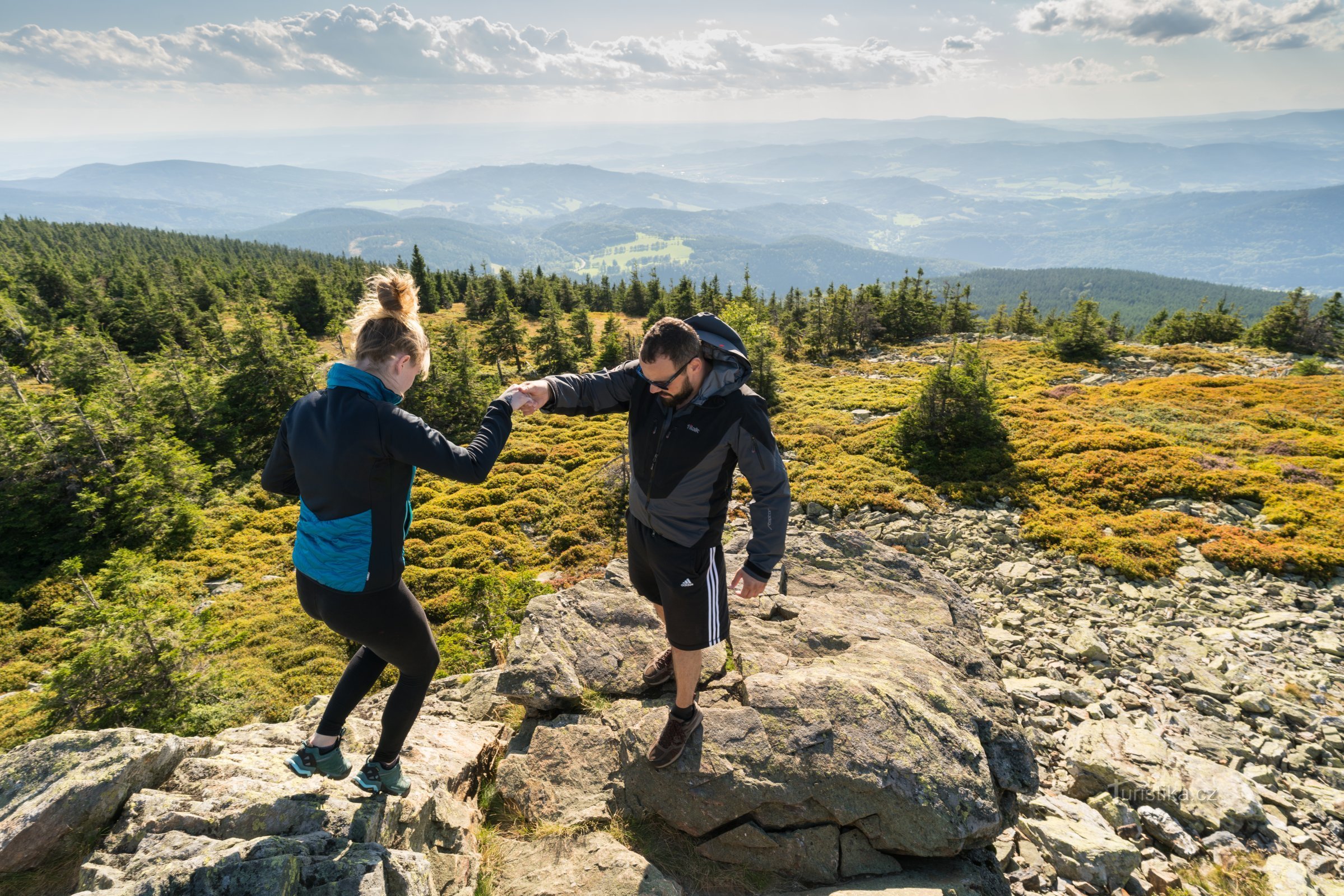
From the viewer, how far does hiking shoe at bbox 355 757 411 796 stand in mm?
4027

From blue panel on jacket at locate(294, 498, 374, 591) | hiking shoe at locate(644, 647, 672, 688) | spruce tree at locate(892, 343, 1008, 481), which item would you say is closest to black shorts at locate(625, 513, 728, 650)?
hiking shoe at locate(644, 647, 672, 688)

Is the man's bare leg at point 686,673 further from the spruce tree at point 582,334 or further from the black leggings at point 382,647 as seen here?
the spruce tree at point 582,334

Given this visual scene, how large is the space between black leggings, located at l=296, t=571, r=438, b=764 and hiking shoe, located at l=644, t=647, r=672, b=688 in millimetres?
2480

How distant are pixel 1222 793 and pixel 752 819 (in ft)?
17.3

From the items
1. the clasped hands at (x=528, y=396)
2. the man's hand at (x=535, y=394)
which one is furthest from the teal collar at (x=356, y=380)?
the man's hand at (x=535, y=394)

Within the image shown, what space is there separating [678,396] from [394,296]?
208cm

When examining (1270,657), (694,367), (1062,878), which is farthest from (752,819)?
(1270,657)

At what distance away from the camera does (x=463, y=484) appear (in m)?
21.3

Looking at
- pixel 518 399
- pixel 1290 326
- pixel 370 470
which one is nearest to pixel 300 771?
pixel 370 470

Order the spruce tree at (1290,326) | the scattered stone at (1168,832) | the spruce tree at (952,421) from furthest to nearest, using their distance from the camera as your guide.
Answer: the spruce tree at (1290,326) → the spruce tree at (952,421) → the scattered stone at (1168,832)

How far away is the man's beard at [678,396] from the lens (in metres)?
4.17

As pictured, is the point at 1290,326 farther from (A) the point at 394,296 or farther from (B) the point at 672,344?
(A) the point at 394,296

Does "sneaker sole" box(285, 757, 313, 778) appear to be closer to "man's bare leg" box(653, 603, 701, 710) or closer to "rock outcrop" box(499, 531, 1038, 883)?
"rock outcrop" box(499, 531, 1038, 883)

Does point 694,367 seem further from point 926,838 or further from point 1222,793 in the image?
point 1222,793
